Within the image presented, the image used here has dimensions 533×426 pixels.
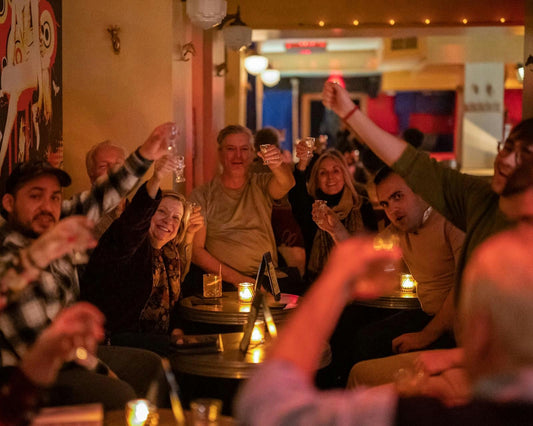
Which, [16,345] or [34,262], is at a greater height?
[34,262]

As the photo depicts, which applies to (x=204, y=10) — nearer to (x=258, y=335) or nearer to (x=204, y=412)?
(x=258, y=335)

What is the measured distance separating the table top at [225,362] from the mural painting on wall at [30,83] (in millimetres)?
1327

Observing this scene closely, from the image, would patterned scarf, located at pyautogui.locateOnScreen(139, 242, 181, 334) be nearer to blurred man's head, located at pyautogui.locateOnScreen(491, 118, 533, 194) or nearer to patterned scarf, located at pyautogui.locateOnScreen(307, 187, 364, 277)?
patterned scarf, located at pyautogui.locateOnScreen(307, 187, 364, 277)

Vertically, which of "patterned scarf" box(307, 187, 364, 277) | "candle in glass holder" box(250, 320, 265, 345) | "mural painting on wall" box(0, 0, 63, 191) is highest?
"mural painting on wall" box(0, 0, 63, 191)

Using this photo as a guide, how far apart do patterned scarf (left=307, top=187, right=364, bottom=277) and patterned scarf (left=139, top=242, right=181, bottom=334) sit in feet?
4.24

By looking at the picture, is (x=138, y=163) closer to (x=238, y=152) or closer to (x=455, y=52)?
(x=238, y=152)

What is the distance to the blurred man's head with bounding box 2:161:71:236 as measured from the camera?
246 centimetres

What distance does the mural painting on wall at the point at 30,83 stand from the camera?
143 inches

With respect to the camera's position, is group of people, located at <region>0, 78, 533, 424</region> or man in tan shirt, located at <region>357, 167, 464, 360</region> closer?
group of people, located at <region>0, 78, 533, 424</region>

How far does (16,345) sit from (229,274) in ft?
7.42

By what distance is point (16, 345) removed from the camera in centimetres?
237

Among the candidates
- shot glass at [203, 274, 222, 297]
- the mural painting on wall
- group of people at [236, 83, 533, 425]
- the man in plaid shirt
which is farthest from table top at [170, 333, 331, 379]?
group of people at [236, 83, 533, 425]

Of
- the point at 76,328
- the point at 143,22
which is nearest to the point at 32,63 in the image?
the point at 143,22

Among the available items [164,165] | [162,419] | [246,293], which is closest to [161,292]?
[246,293]
